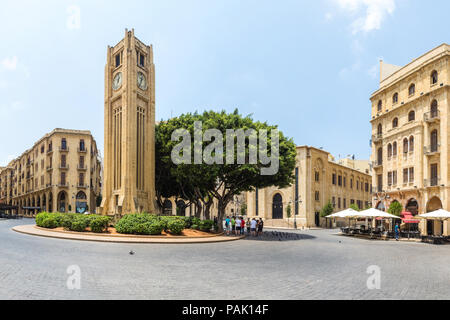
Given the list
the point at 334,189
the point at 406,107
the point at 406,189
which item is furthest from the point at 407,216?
the point at 334,189

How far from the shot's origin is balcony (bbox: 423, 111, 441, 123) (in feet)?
102

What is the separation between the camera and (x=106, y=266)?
1030cm

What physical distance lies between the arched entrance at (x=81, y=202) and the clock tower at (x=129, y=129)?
2932cm

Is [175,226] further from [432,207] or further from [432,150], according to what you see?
[432,150]

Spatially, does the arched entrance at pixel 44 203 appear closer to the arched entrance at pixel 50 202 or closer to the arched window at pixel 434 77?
the arched entrance at pixel 50 202

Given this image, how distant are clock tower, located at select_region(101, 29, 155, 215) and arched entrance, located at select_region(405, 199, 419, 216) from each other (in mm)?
26847

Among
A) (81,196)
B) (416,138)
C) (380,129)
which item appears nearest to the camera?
(416,138)

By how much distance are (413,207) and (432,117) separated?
9.35m

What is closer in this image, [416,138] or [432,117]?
[432,117]

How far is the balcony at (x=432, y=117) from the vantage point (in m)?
31.2

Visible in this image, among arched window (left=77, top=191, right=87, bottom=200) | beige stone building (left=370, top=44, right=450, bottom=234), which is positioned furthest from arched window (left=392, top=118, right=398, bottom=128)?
arched window (left=77, top=191, right=87, bottom=200)

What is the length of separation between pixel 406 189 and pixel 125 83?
31.1 metres

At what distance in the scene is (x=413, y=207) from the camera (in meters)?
33.9

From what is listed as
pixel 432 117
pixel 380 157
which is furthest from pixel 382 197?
pixel 432 117
